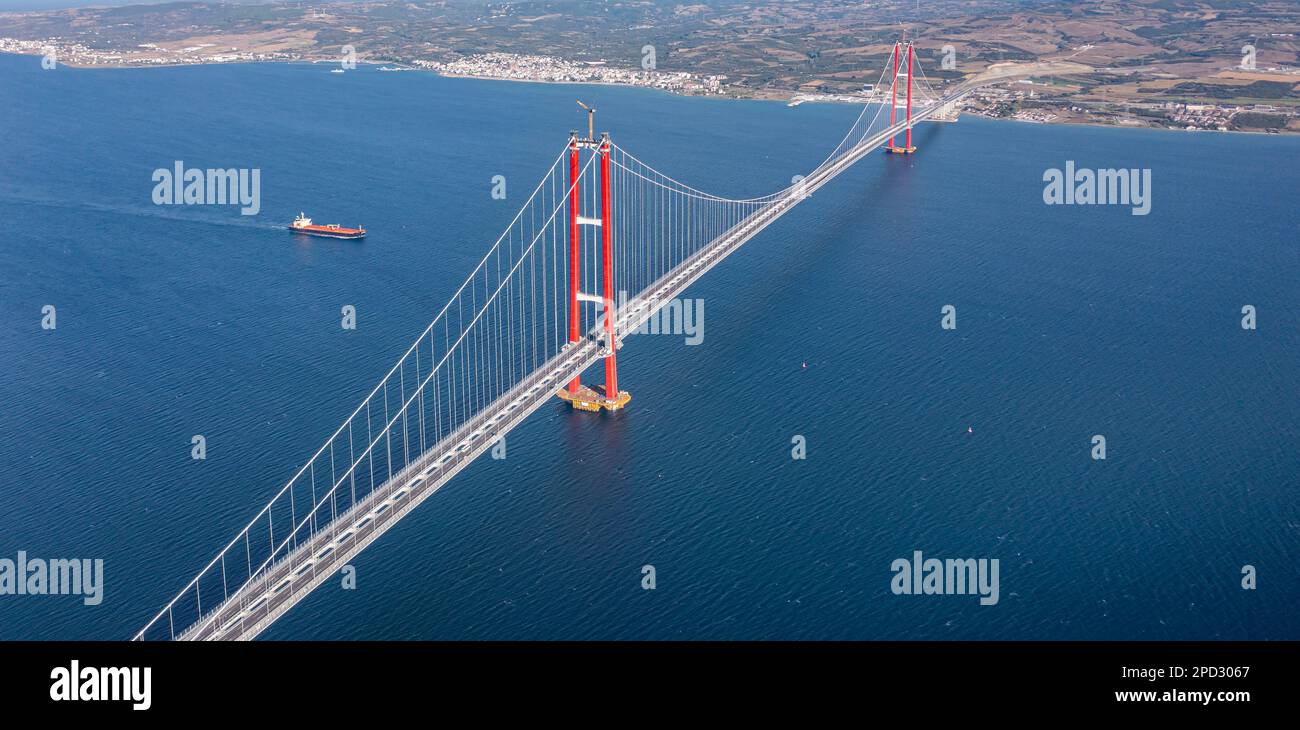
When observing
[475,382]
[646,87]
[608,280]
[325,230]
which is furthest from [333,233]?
[646,87]

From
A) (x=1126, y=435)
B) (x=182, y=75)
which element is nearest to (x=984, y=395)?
(x=1126, y=435)

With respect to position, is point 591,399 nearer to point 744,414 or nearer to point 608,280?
point 608,280

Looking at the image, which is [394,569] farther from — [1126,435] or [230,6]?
[230,6]

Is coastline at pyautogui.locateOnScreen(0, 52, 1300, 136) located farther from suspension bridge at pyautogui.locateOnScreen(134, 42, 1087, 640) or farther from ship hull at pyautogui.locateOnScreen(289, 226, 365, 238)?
ship hull at pyautogui.locateOnScreen(289, 226, 365, 238)

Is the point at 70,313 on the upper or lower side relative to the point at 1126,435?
upper

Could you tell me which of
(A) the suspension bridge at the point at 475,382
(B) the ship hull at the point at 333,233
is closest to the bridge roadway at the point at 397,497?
(A) the suspension bridge at the point at 475,382
